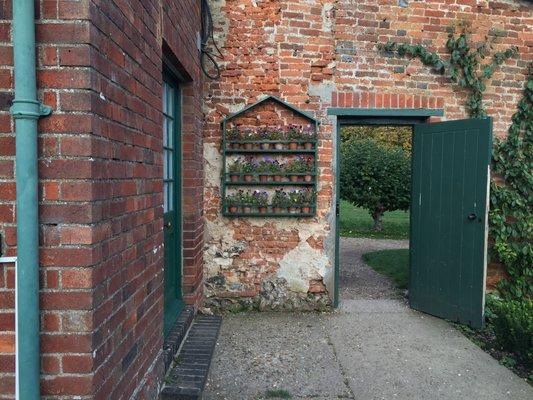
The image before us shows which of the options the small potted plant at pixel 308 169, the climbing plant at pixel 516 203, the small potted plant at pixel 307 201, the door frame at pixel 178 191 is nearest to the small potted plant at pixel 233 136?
the door frame at pixel 178 191

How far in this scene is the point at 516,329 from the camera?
13.3ft

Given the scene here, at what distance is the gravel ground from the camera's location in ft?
20.4

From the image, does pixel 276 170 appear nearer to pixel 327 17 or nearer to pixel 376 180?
pixel 327 17

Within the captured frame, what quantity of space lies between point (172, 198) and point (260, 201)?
109cm

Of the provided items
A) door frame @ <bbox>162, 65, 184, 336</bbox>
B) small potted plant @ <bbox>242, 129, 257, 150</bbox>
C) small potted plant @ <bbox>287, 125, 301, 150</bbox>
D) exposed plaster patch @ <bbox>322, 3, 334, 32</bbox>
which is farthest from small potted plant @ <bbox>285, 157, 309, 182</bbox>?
exposed plaster patch @ <bbox>322, 3, 334, 32</bbox>

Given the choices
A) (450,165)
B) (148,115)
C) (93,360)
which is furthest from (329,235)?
(93,360)

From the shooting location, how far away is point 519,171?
5371 millimetres

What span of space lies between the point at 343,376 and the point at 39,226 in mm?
2794

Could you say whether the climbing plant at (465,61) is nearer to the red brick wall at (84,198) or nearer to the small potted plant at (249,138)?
the small potted plant at (249,138)

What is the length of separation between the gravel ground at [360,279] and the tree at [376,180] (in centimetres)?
220

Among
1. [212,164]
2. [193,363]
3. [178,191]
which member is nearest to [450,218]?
[212,164]

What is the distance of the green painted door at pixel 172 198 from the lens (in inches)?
163

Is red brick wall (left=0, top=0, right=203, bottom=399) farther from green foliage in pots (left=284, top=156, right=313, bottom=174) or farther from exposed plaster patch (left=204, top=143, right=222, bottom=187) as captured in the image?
green foliage in pots (left=284, top=156, right=313, bottom=174)

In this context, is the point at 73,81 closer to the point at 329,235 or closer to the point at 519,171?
the point at 329,235
